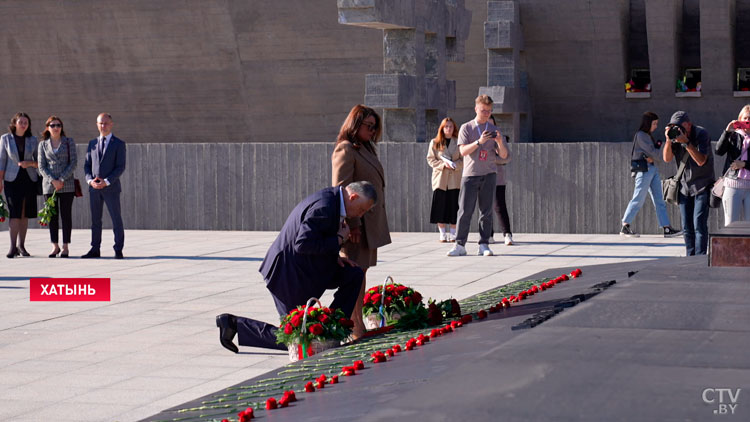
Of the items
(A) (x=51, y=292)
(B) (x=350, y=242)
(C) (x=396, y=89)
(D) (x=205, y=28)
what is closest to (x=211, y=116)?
(D) (x=205, y=28)

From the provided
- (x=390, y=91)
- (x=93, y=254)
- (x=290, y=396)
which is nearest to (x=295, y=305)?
(x=290, y=396)

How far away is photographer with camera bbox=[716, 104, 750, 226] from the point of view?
11.0 metres

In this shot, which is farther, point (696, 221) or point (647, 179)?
point (647, 179)

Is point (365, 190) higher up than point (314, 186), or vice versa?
point (314, 186)

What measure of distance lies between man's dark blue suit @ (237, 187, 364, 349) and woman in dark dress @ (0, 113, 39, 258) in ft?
24.4

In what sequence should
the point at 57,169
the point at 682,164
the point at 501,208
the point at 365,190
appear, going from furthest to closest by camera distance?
the point at 501,208, the point at 57,169, the point at 682,164, the point at 365,190

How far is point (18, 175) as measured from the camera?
44.9 ft

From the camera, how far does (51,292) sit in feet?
34.2

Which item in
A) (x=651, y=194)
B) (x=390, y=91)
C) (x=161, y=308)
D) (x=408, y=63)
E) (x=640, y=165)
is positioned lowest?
(x=161, y=308)

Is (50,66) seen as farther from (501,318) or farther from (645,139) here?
(501,318)

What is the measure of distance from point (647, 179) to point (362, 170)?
28.4 ft

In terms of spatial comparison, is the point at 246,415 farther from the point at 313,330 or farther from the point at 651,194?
the point at 651,194

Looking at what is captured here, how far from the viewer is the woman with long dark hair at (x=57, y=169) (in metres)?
13.5
